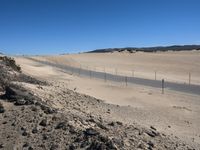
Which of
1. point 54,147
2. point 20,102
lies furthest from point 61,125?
point 20,102

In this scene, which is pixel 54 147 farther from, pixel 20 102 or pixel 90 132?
pixel 20 102

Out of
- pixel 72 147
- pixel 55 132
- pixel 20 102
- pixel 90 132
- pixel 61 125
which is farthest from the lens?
pixel 20 102

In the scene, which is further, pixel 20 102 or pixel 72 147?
pixel 20 102

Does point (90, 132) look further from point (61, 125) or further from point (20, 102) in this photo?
point (20, 102)

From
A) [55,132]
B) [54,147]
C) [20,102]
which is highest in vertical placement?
[20,102]

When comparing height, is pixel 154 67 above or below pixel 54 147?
below

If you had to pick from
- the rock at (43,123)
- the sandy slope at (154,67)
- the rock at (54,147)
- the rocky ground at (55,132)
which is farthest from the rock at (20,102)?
the sandy slope at (154,67)

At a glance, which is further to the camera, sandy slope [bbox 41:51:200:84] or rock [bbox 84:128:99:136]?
sandy slope [bbox 41:51:200:84]

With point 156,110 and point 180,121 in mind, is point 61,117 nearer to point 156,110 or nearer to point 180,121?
point 180,121

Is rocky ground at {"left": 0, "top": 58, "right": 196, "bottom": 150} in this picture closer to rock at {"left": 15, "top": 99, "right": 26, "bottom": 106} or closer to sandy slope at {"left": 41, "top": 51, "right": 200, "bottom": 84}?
rock at {"left": 15, "top": 99, "right": 26, "bottom": 106}

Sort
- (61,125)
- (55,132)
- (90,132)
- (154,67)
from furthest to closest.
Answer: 1. (154,67)
2. (61,125)
3. (55,132)
4. (90,132)

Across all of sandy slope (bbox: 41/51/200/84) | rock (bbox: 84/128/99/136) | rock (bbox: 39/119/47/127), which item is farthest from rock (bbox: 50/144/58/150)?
sandy slope (bbox: 41/51/200/84)

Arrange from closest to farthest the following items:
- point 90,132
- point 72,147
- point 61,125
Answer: point 72,147 < point 90,132 < point 61,125

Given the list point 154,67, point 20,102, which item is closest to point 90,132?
point 20,102
